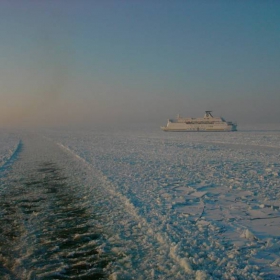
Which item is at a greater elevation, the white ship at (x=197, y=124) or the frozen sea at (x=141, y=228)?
the white ship at (x=197, y=124)

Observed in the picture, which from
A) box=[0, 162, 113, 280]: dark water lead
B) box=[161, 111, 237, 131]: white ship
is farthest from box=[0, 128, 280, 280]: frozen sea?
box=[161, 111, 237, 131]: white ship

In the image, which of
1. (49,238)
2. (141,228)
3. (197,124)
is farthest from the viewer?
(197,124)

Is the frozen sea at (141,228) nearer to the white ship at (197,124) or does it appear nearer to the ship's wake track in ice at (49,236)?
the ship's wake track in ice at (49,236)

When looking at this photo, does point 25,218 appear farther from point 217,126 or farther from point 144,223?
point 217,126

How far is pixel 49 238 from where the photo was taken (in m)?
4.83

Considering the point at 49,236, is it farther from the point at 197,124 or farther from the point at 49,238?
the point at 197,124

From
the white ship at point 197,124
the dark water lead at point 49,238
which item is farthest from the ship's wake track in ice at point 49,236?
the white ship at point 197,124

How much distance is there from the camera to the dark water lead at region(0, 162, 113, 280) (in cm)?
375

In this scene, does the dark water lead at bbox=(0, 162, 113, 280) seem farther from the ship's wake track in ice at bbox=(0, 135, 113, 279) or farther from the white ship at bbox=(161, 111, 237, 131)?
the white ship at bbox=(161, 111, 237, 131)

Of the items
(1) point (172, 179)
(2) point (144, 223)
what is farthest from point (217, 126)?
(2) point (144, 223)

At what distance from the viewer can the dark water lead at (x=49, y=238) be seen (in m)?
3.75

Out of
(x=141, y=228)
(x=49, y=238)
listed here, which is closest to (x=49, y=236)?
(x=49, y=238)

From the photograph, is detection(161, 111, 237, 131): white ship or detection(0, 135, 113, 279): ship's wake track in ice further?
detection(161, 111, 237, 131): white ship

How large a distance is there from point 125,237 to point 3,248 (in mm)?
1995
